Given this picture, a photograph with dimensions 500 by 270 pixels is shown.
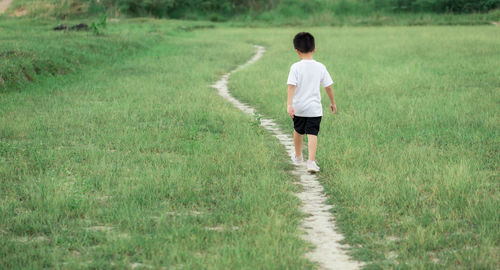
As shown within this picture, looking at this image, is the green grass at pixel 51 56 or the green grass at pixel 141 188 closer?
the green grass at pixel 141 188

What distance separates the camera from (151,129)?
7.93 metres

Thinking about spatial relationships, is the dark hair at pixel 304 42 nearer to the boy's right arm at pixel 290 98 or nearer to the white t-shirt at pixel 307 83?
the white t-shirt at pixel 307 83

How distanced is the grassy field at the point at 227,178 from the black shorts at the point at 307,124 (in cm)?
45

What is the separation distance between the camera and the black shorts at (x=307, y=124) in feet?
20.0

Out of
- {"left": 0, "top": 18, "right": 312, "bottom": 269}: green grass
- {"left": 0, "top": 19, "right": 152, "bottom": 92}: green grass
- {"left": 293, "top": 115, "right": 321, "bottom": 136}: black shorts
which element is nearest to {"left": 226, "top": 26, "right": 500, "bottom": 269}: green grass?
{"left": 293, "top": 115, "right": 321, "bottom": 136}: black shorts

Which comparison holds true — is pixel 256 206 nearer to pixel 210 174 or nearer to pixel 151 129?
pixel 210 174

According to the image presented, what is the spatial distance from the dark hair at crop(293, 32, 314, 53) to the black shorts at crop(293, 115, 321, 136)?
0.77 m

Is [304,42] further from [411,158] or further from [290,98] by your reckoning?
[411,158]

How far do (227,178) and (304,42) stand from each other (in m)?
1.69

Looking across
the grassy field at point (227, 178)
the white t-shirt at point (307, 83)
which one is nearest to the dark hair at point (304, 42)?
the white t-shirt at point (307, 83)

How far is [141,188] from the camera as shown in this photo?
5.22m

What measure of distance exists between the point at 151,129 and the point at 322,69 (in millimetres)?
3006

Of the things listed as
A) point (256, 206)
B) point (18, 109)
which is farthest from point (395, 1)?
point (256, 206)

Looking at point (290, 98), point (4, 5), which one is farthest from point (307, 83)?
point (4, 5)
